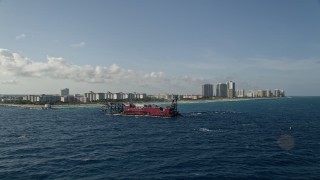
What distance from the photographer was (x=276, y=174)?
48.5 m

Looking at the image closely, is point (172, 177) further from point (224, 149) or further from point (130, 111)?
point (130, 111)

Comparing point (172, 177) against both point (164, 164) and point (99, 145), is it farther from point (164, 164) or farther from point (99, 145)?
point (99, 145)

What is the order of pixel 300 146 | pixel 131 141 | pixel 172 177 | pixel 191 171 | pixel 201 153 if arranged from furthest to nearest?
1. pixel 131 141
2. pixel 300 146
3. pixel 201 153
4. pixel 191 171
5. pixel 172 177

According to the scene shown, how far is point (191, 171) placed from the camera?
162 ft

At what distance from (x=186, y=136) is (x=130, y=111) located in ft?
299

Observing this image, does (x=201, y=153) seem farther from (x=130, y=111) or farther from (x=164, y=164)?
(x=130, y=111)

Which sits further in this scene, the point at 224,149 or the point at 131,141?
the point at 131,141

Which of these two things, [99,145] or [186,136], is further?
[186,136]

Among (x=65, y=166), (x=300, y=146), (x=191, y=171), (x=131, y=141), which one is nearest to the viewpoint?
(x=191, y=171)

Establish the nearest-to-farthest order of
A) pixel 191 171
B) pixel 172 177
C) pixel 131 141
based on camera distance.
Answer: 1. pixel 172 177
2. pixel 191 171
3. pixel 131 141

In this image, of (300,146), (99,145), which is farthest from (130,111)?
(300,146)

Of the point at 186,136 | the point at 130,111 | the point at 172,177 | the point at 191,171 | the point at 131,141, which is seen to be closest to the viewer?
the point at 172,177

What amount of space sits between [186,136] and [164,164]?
33.3 metres

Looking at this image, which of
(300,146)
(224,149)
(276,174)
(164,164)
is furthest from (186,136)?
(276,174)
